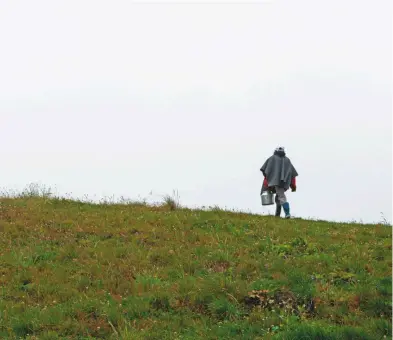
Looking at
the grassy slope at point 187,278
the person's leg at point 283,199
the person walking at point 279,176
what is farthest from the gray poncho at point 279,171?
the grassy slope at point 187,278

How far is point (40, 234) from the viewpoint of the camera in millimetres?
10836

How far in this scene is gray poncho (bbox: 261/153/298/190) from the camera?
51.9 ft

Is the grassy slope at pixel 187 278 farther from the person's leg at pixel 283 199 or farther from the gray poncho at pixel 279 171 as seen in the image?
the gray poncho at pixel 279 171

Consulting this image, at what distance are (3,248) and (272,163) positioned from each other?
9.74m

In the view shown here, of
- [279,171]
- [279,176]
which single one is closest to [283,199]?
[279,176]

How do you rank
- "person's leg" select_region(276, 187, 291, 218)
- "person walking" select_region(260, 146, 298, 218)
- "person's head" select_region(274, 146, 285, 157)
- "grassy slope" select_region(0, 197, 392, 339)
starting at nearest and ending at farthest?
"grassy slope" select_region(0, 197, 392, 339) < "person's leg" select_region(276, 187, 291, 218) < "person walking" select_region(260, 146, 298, 218) < "person's head" select_region(274, 146, 285, 157)

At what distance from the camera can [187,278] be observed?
26.7ft

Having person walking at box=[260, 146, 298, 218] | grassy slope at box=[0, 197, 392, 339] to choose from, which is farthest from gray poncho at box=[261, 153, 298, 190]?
grassy slope at box=[0, 197, 392, 339]

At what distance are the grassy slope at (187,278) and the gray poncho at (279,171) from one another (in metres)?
3.25

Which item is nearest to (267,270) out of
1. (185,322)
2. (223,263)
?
(223,263)

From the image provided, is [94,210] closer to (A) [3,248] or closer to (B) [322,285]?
(A) [3,248]

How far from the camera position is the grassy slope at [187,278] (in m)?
6.45

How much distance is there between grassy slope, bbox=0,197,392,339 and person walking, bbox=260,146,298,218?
9.89 ft

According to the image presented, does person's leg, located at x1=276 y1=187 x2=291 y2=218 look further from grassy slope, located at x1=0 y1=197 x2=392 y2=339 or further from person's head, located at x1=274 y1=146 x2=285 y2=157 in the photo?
grassy slope, located at x1=0 y1=197 x2=392 y2=339
